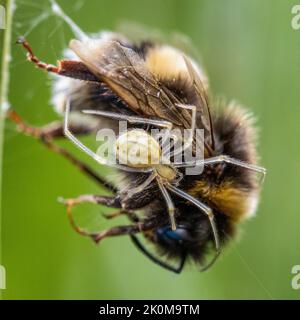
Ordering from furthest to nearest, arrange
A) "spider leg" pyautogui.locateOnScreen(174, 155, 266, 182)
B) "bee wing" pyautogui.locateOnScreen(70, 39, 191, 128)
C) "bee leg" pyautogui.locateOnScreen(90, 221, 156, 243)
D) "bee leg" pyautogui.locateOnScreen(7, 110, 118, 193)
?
"bee leg" pyautogui.locateOnScreen(7, 110, 118, 193), "bee leg" pyautogui.locateOnScreen(90, 221, 156, 243), "spider leg" pyautogui.locateOnScreen(174, 155, 266, 182), "bee wing" pyautogui.locateOnScreen(70, 39, 191, 128)

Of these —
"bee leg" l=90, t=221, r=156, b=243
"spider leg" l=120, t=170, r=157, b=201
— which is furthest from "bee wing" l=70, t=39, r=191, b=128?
"bee leg" l=90, t=221, r=156, b=243

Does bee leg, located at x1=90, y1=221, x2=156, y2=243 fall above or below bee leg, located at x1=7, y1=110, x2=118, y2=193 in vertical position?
below

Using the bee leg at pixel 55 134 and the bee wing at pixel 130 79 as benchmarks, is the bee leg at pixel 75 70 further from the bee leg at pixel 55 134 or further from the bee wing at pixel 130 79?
the bee leg at pixel 55 134

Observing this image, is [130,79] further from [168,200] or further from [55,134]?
[55,134]

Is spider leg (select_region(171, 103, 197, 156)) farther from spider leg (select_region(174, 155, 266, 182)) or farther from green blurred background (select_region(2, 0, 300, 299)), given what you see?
green blurred background (select_region(2, 0, 300, 299))

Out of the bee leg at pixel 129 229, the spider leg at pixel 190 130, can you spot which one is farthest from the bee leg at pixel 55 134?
the spider leg at pixel 190 130

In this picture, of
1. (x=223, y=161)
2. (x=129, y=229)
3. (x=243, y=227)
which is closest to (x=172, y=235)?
(x=129, y=229)

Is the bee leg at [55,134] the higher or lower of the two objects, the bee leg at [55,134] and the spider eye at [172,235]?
the higher

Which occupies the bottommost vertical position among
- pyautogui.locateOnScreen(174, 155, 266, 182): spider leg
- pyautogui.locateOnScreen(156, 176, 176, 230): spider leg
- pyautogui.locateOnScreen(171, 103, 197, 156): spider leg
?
pyautogui.locateOnScreen(156, 176, 176, 230): spider leg
